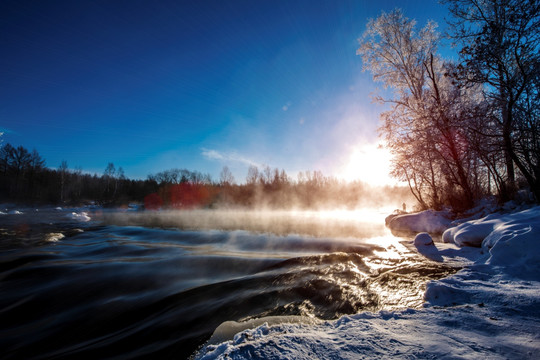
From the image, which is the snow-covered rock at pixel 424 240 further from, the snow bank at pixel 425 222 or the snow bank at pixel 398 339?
the snow bank at pixel 398 339

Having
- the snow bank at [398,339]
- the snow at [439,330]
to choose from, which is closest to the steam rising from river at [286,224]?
the snow at [439,330]

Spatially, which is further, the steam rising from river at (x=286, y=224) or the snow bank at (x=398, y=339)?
the steam rising from river at (x=286, y=224)

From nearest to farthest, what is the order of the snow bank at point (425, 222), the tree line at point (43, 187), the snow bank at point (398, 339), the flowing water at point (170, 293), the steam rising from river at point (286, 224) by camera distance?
the snow bank at point (398, 339)
the flowing water at point (170, 293)
the snow bank at point (425, 222)
the steam rising from river at point (286, 224)
the tree line at point (43, 187)

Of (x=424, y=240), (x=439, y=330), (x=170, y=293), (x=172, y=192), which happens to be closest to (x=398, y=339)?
(x=439, y=330)

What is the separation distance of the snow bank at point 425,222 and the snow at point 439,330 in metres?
7.02

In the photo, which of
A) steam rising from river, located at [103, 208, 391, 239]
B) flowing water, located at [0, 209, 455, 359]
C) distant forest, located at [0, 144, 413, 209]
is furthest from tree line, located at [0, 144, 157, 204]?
flowing water, located at [0, 209, 455, 359]

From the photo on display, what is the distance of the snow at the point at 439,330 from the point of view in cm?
153

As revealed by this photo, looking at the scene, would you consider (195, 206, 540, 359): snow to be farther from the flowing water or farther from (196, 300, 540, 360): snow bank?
the flowing water

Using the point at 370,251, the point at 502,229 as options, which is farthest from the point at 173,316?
the point at 502,229

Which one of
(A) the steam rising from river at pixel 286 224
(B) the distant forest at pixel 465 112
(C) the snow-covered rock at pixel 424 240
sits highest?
(B) the distant forest at pixel 465 112

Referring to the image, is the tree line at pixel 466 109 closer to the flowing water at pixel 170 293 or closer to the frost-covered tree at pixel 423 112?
the frost-covered tree at pixel 423 112

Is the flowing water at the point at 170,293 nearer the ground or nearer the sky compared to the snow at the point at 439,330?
nearer the ground

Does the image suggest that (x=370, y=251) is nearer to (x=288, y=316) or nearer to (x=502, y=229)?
(x=502, y=229)

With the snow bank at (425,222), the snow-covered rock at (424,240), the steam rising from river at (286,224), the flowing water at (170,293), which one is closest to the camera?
the flowing water at (170,293)
